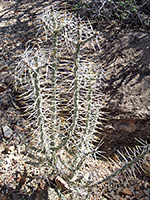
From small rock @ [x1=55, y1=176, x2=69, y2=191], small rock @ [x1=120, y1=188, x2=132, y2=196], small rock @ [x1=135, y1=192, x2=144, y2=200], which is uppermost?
small rock @ [x1=55, y1=176, x2=69, y2=191]

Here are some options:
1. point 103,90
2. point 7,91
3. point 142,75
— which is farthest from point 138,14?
point 7,91

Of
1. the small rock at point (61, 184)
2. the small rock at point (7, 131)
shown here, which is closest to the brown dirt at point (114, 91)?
the small rock at point (7, 131)

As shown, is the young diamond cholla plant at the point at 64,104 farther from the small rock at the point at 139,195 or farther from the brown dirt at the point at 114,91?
the small rock at the point at 139,195

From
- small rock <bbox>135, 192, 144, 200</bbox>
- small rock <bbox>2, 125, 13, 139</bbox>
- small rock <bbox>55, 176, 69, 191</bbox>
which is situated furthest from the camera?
small rock <bbox>2, 125, 13, 139</bbox>

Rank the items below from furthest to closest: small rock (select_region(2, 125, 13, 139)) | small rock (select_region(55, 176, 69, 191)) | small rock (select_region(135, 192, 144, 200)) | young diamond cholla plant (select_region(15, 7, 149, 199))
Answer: small rock (select_region(2, 125, 13, 139)) < small rock (select_region(135, 192, 144, 200)) < small rock (select_region(55, 176, 69, 191)) < young diamond cholla plant (select_region(15, 7, 149, 199))

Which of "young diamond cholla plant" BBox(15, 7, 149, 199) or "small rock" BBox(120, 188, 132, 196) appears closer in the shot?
"young diamond cholla plant" BBox(15, 7, 149, 199)

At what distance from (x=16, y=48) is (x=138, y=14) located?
183cm

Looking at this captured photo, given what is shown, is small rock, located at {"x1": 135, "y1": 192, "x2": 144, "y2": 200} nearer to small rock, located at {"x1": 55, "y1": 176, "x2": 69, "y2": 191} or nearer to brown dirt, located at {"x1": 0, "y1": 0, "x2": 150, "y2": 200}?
brown dirt, located at {"x1": 0, "y1": 0, "x2": 150, "y2": 200}

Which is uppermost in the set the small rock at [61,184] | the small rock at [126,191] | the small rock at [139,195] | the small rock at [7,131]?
the small rock at [7,131]

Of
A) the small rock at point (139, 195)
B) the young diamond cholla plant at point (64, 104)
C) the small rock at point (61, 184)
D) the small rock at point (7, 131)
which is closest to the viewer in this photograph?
the young diamond cholla plant at point (64, 104)

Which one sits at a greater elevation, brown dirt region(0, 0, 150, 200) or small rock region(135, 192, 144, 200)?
brown dirt region(0, 0, 150, 200)

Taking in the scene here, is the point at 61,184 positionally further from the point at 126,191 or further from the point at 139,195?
the point at 139,195

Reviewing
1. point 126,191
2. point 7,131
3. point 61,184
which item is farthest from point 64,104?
point 126,191

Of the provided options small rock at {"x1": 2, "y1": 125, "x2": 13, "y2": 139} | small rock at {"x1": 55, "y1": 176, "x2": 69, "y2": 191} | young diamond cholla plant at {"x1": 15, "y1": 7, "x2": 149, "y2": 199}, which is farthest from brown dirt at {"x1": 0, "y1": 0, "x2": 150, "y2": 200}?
young diamond cholla plant at {"x1": 15, "y1": 7, "x2": 149, "y2": 199}
